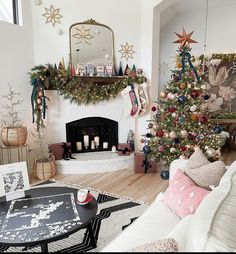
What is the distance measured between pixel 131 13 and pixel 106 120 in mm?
1936

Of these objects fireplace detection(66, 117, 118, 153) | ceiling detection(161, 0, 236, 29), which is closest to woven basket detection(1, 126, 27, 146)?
fireplace detection(66, 117, 118, 153)

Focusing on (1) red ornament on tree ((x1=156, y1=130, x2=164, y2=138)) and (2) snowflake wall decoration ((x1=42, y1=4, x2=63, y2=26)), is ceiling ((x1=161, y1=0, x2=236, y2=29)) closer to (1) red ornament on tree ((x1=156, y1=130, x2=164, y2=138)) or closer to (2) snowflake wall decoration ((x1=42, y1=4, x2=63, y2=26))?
(2) snowflake wall decoration ((x1=42, y1=4, x2=63, y2=26))

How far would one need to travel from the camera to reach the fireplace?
14.2 ft

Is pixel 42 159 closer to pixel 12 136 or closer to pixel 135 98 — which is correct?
pixel 12 136

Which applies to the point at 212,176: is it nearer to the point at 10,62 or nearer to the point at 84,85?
the point at 84,85

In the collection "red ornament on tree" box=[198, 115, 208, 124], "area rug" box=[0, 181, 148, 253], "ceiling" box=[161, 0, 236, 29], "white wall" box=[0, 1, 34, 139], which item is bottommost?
"area rug" box=[0, 181, 148, 253]

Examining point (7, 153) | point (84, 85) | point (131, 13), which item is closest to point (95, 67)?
point (84, 85)

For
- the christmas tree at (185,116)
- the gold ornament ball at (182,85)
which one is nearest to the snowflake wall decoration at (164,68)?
the christmas tree at (185,116)

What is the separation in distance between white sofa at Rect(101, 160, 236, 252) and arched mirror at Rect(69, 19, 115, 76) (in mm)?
2495

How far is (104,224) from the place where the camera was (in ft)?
8.11

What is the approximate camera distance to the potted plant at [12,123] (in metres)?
3.49

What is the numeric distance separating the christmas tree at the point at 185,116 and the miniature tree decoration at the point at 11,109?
7.24 ft

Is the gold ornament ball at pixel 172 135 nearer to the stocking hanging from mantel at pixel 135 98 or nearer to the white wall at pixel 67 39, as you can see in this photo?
the stocking hanging from mantel at pixel 135 98

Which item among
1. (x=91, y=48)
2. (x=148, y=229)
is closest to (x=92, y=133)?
(x=91, y=48)
